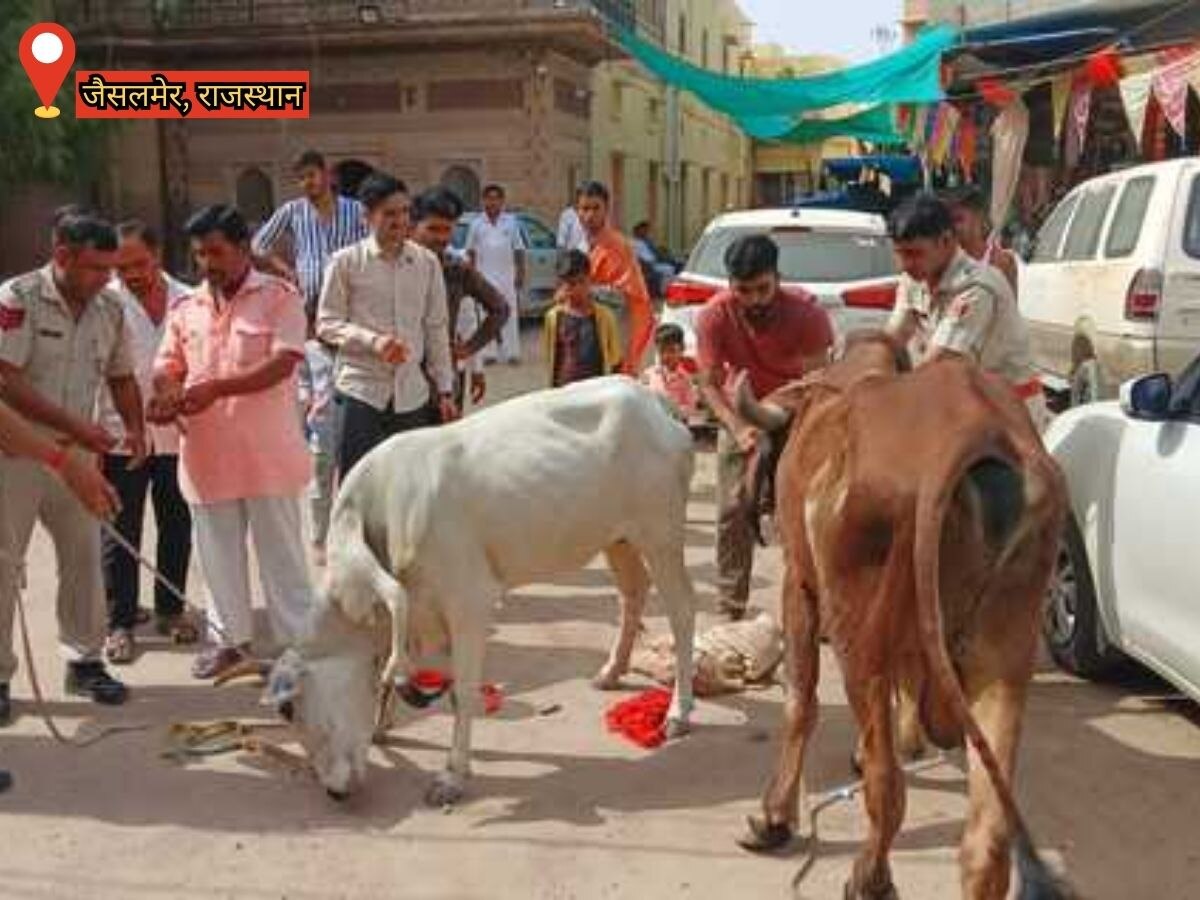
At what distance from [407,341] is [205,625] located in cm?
154

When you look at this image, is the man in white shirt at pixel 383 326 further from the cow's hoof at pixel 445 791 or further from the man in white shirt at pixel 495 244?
the man in white shirt at pixel 495 244

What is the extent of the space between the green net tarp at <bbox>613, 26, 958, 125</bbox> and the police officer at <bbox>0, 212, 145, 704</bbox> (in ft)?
39.5

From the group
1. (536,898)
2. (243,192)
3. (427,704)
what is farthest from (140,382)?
(243,192)

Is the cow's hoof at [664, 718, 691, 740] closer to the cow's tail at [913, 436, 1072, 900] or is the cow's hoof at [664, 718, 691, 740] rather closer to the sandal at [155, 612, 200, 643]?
the cow's tail at [913, 436, 1072, 900]

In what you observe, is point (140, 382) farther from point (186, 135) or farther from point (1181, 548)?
point (186, 135)


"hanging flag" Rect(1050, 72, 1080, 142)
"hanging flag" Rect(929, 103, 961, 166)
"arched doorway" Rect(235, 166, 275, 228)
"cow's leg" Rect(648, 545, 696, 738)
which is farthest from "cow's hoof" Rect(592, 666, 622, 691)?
"arched doorway" Rect(235, 166, 275, 228)

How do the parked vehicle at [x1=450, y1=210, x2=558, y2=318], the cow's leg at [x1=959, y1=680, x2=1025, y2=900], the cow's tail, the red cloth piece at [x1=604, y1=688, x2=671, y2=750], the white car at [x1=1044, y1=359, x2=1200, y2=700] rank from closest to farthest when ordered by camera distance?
the cow's tail, the cow's leg at [x1=959, y1=680, x2=1025, y2=900], the white car at [x1=1044, y1=359, x2=1200, y2=700], the red cloth piece at [x1=604, y1=688, x2=671, y2=750], the parked vehicle at [x1=450, y1=210, x2=558, y2=318]

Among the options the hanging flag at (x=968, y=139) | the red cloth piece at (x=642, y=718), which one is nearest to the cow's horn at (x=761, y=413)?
the red cloth piece at (x=642, y=718)

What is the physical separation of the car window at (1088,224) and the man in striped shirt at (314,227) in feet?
17.6

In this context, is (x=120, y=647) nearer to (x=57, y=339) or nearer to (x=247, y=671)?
(x=247, y=671)

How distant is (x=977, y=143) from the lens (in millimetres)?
19328

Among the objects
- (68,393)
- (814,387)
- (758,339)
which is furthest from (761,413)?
(68,393)

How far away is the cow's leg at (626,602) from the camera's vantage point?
228 inches

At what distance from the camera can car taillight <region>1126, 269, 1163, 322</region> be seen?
9172 millimetres
